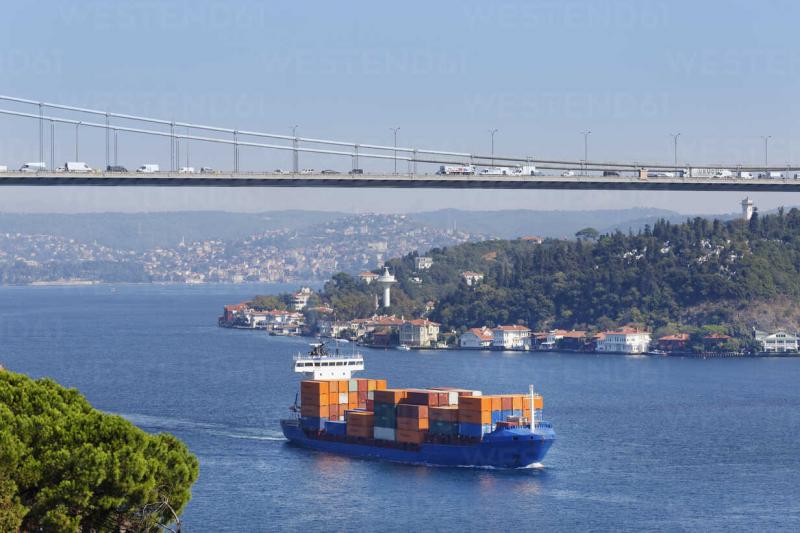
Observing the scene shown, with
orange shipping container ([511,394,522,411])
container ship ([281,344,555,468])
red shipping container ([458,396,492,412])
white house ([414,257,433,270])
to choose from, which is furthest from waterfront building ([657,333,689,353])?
white house ([414,257,433,270])

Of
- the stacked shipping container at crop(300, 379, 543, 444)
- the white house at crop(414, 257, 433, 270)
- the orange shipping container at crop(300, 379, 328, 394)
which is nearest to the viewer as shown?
the stacked shipping container at crop(300, 379, 543, 444)

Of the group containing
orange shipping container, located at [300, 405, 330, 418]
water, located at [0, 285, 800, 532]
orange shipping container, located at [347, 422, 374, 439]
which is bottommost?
water, located at [0, 285, 800, 532]

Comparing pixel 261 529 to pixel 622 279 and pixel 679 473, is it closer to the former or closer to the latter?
pixel 679 473

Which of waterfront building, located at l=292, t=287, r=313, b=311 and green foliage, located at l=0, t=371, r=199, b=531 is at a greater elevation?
green foliage, located at l=0, t=371, r=199, b=531

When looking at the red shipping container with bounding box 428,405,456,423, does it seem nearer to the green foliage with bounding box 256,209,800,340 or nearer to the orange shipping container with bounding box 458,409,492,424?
the orange shipping container with bounding box 458,409,492,424

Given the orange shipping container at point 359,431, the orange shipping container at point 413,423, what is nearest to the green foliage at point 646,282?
the orange shipping container at point 359,431
